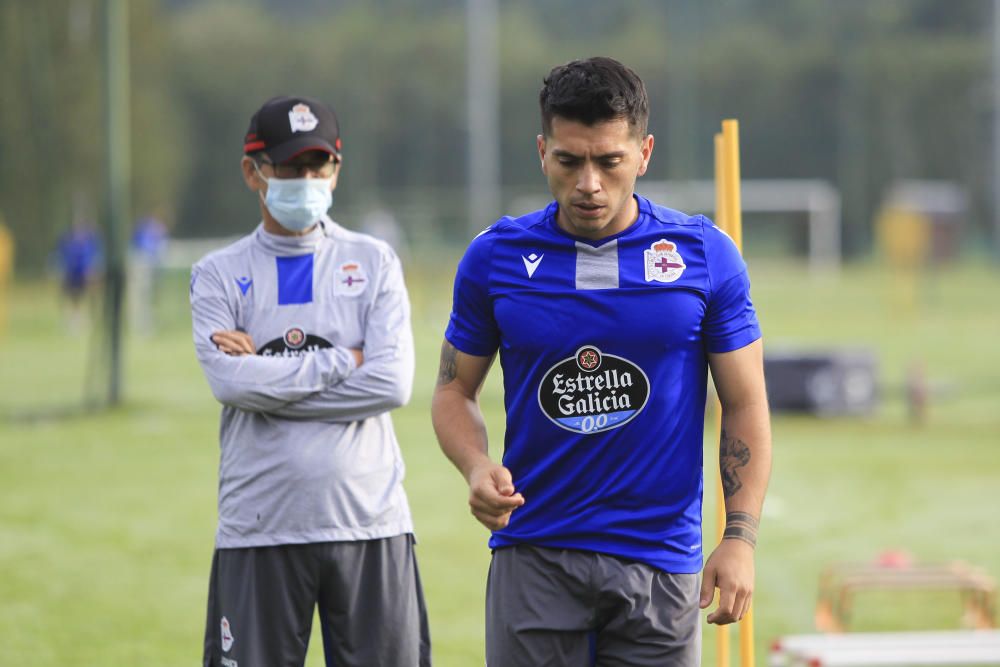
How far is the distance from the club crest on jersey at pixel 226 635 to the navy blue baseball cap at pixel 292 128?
A: 1.23 metres

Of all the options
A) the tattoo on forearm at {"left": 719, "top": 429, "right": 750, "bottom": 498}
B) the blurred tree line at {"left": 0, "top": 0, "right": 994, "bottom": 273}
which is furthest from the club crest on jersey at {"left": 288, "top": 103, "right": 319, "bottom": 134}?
the blurred tree line at {"left": 0, "top": 0, "right": 994, "bottom": 273}

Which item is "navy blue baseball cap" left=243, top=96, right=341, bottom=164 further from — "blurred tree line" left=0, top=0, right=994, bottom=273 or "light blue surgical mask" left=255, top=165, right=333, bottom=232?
"blurred tree line" left=0, top=0, right=994, bottom=273

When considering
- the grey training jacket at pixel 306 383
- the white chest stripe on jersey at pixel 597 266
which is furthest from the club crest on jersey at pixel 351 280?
the white chest stripe on jersey at pixel 597 266

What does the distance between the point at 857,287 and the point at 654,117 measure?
6546 mm

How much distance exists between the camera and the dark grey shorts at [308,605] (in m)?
3.87

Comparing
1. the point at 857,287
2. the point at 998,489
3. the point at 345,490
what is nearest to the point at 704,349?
the point at 345,490

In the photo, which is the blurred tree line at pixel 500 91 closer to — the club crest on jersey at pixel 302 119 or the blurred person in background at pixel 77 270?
the blurred person in background at pixel 77 270

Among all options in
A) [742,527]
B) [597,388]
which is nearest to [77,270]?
[597,388]

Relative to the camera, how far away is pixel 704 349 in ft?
9.82

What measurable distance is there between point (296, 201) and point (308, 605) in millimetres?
1078

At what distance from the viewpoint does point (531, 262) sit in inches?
118

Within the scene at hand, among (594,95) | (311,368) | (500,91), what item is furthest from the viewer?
(500,91)

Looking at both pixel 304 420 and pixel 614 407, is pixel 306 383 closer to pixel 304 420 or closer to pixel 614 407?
pixel 304 420

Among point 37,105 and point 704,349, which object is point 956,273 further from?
point 704,349
